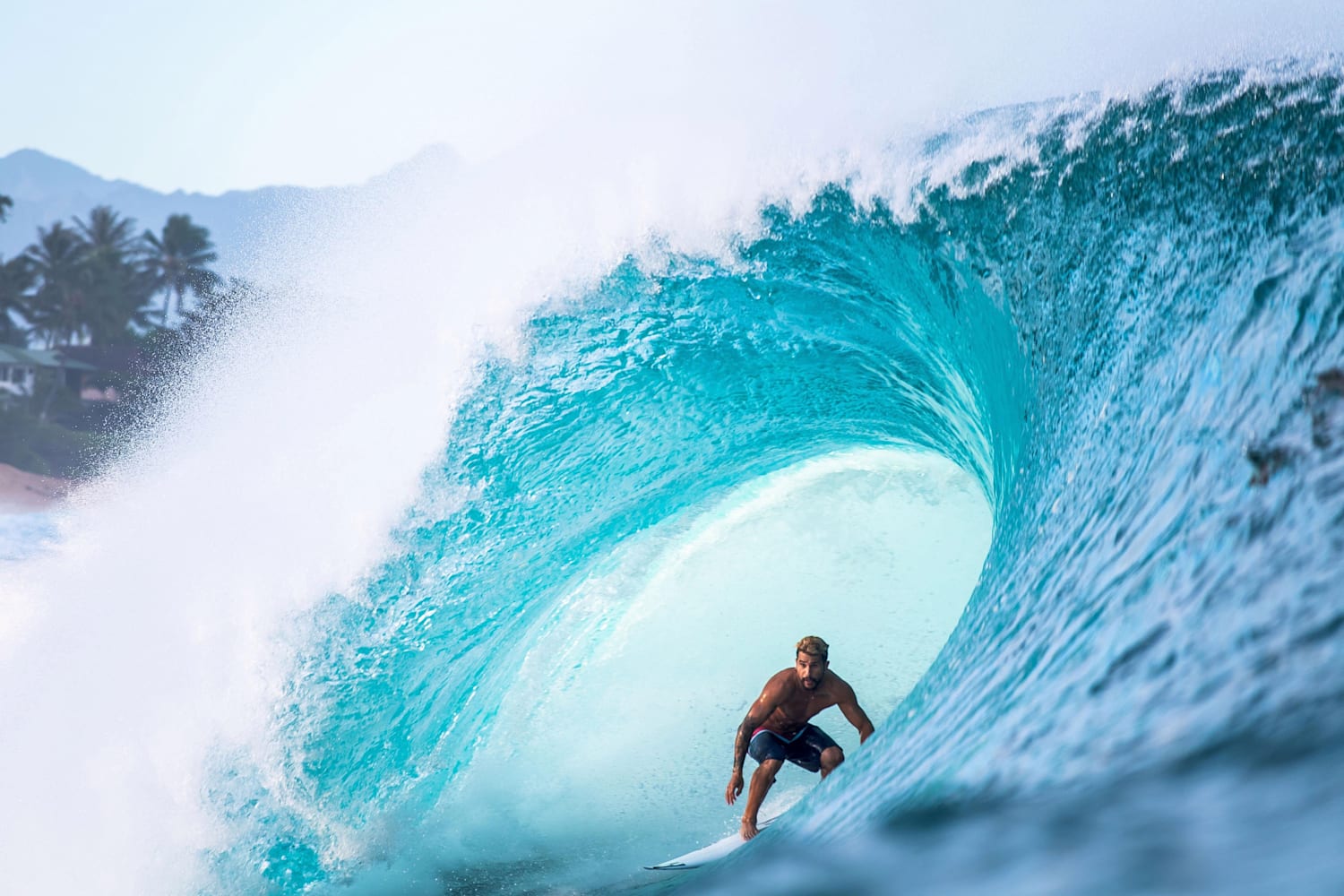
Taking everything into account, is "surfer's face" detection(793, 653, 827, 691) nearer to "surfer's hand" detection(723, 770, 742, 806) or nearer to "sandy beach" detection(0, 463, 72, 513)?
"surfer's hand" detection(723, 770, 742, 806)

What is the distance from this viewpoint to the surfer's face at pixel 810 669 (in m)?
3.46

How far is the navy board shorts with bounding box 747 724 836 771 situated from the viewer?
3.55m

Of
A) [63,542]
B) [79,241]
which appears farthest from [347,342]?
[79,241]

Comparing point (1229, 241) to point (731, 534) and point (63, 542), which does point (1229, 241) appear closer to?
point (731, 534)

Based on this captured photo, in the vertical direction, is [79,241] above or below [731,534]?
above

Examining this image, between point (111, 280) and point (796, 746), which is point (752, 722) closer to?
point (796, 746)

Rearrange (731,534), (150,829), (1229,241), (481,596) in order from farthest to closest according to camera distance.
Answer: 1. (731,534)
2. (481,596)
3. (150,829)
4. (1229,241)

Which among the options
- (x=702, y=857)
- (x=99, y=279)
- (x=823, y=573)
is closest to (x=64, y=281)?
(x=99, y=279)

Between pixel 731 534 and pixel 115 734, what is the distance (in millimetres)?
3138

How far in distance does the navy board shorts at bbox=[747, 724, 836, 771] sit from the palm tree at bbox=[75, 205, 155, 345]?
129 feet

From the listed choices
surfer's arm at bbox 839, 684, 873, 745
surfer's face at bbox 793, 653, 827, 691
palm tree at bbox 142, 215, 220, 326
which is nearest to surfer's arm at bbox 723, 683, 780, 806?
surfer's face at bbox 793, 653, 827, 691

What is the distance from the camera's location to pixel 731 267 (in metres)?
4.17

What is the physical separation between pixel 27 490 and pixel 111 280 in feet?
34.5

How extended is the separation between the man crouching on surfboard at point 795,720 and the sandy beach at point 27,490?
30007 mm
